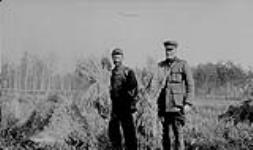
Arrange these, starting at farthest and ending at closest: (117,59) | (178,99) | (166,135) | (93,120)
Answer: (93,120) < (117,59) < (166,135) < (178,99)

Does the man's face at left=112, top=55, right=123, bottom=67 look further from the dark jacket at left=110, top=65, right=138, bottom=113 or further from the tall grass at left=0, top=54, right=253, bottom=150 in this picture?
the tall grass at left=0, top=54, right=253, bottom=150

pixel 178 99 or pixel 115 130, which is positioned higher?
pixel 178 99

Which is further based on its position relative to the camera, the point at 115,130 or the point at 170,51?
the point at 115,130

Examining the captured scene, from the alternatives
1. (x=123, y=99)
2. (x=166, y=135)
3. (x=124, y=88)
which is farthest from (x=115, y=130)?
(x=166, y=135)

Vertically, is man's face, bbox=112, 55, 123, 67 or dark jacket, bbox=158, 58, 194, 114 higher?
man's face, bbox=112, 55, 123, 67

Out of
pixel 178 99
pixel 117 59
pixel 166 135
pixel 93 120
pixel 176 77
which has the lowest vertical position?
pixel 166 135

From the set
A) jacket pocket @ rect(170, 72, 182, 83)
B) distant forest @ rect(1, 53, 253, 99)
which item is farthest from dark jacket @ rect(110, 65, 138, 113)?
distant forest @ rect(1, 53, 253, 99)

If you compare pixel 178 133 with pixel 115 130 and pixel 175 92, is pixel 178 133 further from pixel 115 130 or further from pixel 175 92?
pixel 115 130

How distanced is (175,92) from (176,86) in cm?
7

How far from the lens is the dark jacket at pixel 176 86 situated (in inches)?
172

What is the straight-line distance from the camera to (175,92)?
14.4ft

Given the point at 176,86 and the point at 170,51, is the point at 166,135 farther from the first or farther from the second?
the point at 170,51

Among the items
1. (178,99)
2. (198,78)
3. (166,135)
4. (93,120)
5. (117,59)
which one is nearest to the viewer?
(178,99)

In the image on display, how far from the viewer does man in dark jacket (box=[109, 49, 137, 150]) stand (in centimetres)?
467
